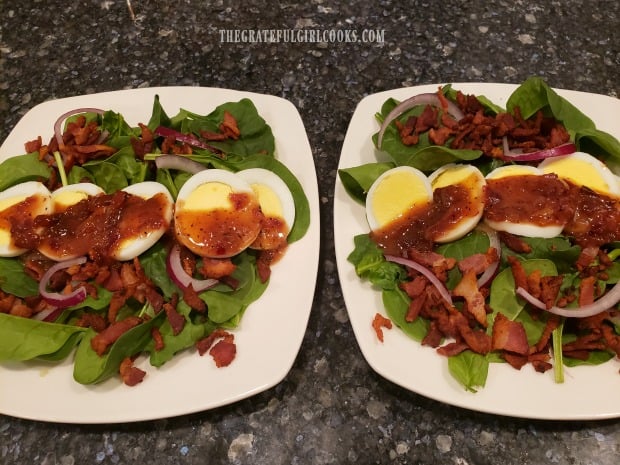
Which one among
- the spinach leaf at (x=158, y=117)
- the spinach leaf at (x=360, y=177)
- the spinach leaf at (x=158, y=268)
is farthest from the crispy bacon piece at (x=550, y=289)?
the spinach leaf at (x=158, y=117)

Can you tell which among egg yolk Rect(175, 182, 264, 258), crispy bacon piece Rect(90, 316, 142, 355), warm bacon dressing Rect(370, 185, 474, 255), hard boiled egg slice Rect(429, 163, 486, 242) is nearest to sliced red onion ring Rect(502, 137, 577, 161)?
hard boiled egg slice Rect(429, 163, 486, 242)

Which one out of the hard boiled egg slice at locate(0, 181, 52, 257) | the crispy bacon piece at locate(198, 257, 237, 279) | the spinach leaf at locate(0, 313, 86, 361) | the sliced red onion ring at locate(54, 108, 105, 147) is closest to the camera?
the spinach leaf at locate(0, 313, 86, 361)

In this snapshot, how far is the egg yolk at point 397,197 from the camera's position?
1.96 metres

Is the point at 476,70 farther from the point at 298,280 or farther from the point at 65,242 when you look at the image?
the point at 65,242

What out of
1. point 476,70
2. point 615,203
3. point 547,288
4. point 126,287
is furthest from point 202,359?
point 476,70

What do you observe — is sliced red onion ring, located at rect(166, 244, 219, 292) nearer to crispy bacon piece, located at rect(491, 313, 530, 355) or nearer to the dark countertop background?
the dark countertop background

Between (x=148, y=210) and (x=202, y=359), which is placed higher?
(x=148, y=210)

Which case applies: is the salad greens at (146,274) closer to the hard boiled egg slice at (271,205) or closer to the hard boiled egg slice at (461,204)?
the hard boiled egg slice at (271,205)

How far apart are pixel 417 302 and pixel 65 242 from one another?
4.31 feet

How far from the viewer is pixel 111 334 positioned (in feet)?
5.70

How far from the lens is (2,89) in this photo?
114 inches

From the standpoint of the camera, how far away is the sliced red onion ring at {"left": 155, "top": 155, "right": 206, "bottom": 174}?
2.07m

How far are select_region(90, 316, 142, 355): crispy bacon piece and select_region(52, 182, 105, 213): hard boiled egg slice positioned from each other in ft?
1.84

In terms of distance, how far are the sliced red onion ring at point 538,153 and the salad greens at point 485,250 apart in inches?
2.1
